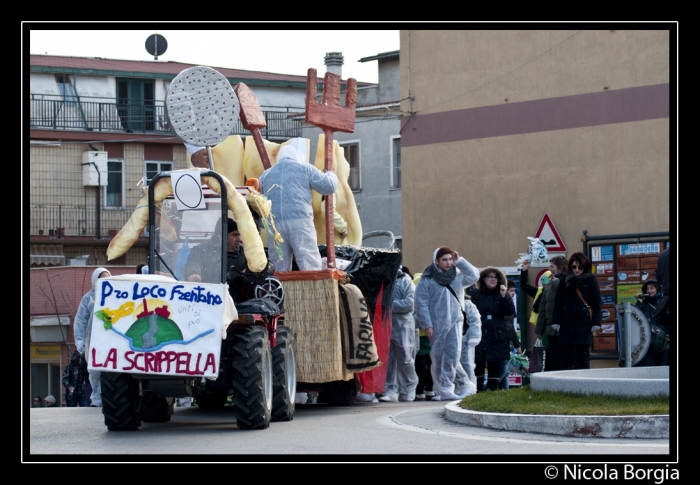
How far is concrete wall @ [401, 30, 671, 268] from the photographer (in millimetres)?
24688

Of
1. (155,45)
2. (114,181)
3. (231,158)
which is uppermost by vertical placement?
(155,45)

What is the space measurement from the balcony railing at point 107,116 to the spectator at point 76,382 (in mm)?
26197

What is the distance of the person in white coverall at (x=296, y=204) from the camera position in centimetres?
1292

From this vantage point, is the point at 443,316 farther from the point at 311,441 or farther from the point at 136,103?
the point at 136,103

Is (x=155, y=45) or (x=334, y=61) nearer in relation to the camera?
(x=334, y=61)

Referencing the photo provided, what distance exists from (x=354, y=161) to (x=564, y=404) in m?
31.5

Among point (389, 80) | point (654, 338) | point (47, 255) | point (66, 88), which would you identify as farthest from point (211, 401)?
point (66, 88)

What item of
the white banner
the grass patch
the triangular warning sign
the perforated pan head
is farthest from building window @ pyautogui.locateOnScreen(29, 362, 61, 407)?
the white banner

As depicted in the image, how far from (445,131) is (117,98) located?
19697 millimetres

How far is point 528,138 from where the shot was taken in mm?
26797

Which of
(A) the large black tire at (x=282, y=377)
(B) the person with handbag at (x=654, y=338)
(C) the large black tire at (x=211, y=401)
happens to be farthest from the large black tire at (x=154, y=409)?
(B) the person with handbag at (x=654, y=338)

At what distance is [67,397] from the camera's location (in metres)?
16.5
